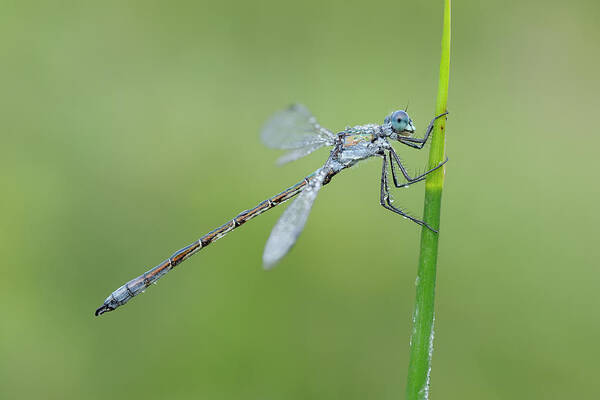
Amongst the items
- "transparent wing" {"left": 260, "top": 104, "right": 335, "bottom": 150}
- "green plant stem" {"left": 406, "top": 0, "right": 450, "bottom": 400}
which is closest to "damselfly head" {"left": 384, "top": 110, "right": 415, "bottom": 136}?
"transparent wing" {"left": 260, "top": 104, "right": 335, "bottom": 150}

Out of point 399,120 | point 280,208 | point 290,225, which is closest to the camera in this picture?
point 290,225

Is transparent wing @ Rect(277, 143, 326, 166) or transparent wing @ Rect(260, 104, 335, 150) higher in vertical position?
transparent wing @ Rect(260, 104, 335, 150)

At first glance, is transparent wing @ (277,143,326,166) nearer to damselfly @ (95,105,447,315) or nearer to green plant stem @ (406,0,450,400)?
damselfly @ (95,105,447,315)

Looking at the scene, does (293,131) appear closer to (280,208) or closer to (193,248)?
(193,248)

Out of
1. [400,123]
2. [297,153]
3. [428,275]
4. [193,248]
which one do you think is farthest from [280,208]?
[428,275]

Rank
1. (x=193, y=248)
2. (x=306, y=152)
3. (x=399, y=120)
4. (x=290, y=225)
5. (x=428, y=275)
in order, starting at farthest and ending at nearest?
1. (x=306, y=152)
2. (x=193, y=248)
3. (x=399, y=120)
4. (x=290, y=225)
5. (x=428, y=275)

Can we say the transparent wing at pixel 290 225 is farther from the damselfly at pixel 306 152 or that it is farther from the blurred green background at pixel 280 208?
the blurred green background at pixel 280 208

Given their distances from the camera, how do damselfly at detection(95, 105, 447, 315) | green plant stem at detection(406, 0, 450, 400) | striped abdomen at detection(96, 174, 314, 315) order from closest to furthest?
green plant stem at detection(406, 0, 450, 400), damselfly at detection(95, 105, 447, 315), striped abdomen at detection(96, 174, 314, 315)

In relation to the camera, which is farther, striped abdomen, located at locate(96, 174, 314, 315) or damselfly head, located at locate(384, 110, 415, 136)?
striped abdomen, located at locate(96, 174, 314, 315)

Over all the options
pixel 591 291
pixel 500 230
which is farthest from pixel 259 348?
pixel 591 291
